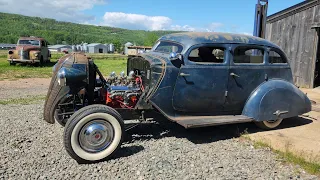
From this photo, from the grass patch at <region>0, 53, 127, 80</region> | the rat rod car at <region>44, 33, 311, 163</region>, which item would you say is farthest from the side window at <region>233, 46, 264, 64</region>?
the grass patch at <region>0, 53, 127, 80</region>

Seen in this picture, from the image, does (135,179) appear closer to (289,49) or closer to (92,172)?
(92,172)

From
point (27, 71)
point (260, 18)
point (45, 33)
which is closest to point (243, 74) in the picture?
point (260, 18)

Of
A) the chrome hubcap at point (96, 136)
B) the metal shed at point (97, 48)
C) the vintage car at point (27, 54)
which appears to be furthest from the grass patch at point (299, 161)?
the metal shed at point (97, 48)

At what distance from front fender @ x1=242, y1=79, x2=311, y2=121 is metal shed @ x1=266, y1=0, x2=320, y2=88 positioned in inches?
210

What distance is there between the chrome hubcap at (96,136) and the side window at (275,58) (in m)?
3.36

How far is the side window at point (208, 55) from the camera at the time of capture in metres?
5.36

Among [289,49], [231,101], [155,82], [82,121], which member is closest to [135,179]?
[82,121]

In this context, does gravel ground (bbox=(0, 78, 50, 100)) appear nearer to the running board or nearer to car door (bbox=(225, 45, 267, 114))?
the running board

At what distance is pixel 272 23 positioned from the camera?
11.8 m

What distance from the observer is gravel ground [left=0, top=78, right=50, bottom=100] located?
30.1ft

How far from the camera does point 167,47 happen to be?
565 cm

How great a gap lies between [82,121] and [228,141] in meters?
2.51

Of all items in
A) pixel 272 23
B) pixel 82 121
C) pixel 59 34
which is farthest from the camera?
pixel 59 34

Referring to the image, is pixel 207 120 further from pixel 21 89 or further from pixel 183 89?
pixel 21 89
